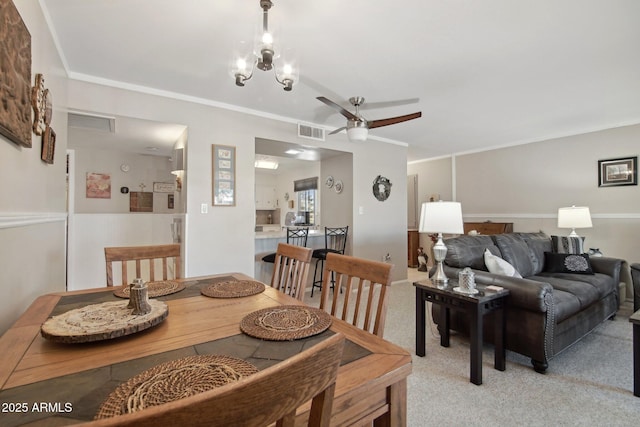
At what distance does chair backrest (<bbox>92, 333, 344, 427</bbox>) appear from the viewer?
0.31 m

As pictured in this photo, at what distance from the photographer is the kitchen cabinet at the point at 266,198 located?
8.41 meters

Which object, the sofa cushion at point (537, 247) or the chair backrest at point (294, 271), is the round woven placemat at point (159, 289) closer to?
the chair backrest at point (294, 271)

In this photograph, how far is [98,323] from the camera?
39.9 inches

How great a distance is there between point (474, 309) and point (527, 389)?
0.58 metres

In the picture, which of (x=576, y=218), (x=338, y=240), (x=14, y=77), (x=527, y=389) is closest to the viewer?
(x=14, y=77)

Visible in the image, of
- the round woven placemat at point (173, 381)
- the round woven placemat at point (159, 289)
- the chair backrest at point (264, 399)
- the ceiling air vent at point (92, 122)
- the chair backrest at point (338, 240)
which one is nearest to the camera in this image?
the chair backrest at point (264, 399)

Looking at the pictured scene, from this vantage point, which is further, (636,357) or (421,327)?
(421,327)

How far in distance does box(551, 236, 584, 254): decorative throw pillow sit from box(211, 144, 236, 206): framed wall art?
3955 mm

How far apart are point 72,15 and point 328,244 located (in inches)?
144

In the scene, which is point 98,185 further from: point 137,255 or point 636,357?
point 636,357

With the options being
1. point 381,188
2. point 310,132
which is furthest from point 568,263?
point 310,132

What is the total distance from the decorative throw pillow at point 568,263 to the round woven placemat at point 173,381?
3.86m

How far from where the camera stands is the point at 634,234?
398cm

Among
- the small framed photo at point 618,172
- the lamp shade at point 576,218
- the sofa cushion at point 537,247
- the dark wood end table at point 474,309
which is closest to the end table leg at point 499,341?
the dark wood end table at point 474,309
